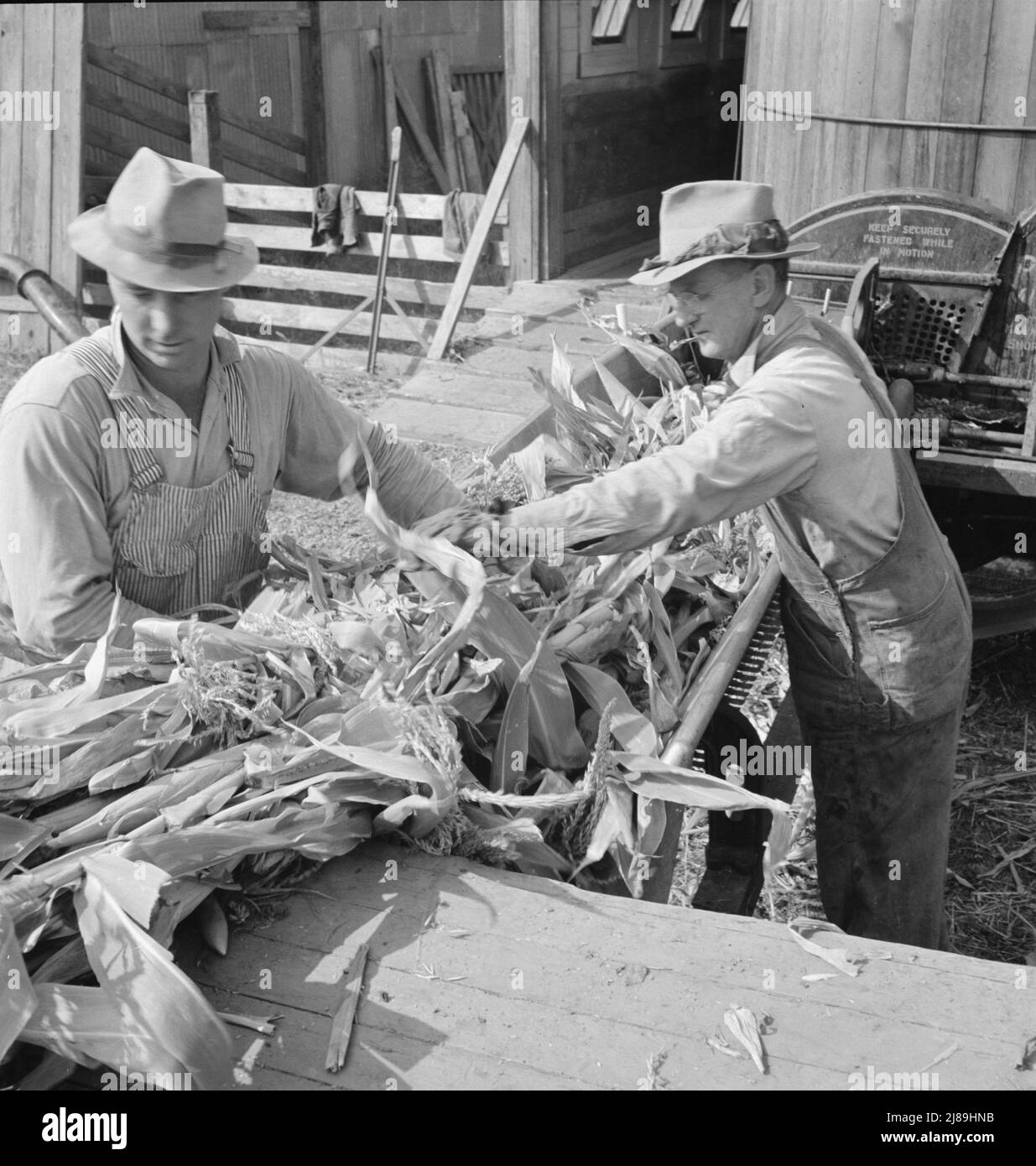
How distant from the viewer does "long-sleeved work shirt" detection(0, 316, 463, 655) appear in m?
2.56

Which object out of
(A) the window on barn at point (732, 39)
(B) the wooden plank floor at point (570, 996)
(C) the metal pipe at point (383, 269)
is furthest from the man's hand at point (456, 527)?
(A) the window on barn at point (732, 39)

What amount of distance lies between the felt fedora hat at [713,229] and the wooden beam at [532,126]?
5.82 meters

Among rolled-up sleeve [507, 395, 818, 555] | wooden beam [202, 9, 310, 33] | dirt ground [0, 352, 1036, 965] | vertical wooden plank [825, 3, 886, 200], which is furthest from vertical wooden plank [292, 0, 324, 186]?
rolled-up sleeve [507, 395, 818, 555]

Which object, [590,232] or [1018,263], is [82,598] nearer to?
[1018,263]

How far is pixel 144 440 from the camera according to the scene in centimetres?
270

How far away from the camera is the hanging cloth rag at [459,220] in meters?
8.86

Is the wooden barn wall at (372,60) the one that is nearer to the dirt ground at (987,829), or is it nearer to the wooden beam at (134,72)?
the wooden beam at (134,72)

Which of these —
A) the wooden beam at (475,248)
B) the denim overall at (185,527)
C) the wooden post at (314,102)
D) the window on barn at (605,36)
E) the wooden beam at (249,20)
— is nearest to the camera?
the denim overall at (185,527)

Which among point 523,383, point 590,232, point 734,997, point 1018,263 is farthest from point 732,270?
point 590,232

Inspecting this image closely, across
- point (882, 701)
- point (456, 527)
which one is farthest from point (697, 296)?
point (882, 701)

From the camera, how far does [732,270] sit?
3057mm

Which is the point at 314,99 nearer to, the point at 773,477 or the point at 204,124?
the point at 204,124

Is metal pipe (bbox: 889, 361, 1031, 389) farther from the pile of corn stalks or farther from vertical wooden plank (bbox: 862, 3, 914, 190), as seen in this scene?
the pile of corn stalks
